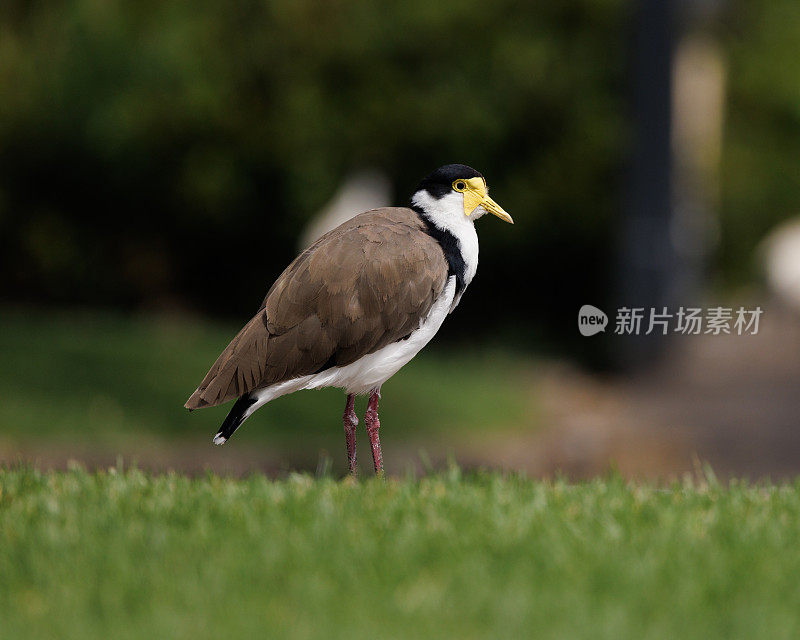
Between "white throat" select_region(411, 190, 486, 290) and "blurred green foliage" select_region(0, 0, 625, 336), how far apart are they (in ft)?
38.9

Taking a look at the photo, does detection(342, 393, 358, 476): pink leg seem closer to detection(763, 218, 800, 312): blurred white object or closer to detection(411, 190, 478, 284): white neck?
detection(411, 190, 478, 284): white neck

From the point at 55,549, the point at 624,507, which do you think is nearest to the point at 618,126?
the point at 624,507

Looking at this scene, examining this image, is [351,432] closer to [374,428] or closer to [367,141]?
[374,428]

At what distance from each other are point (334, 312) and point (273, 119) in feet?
41.9

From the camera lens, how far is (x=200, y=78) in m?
17.5

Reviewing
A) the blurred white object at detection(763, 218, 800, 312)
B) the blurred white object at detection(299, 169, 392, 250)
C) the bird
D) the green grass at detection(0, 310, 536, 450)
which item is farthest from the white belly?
the blurred white object at detection(763, 218, 800, 312)

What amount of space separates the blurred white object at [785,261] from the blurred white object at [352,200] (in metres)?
6.41

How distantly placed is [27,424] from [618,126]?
9795mm

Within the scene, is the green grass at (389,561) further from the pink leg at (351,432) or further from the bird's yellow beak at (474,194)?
the bird's yellow beak at (474,194)

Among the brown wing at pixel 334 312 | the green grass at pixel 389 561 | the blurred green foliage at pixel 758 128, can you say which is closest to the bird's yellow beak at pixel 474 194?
the brown wing at pixel 334 312

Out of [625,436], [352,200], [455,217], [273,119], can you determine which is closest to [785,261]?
[625,436]

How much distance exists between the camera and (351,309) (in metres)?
5.73

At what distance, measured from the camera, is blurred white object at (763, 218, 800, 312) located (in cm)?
1947

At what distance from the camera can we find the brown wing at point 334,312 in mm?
5719
